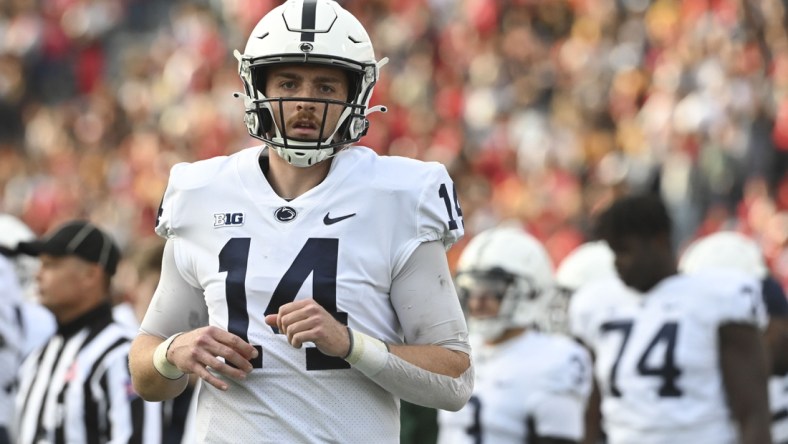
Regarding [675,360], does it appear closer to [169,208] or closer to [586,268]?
[586,268]

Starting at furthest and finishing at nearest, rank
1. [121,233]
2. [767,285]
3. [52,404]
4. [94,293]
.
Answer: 1. [121,233]
2. [767,285]
3. [94,293]
4. [52,404]

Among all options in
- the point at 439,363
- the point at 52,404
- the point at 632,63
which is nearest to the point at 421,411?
the point at 52,404

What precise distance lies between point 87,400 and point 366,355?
2.42 m

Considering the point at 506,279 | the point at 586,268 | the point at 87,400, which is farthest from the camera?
the point at 586,268

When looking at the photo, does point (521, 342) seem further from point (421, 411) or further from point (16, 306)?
point (16, 306)

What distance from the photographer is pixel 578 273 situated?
8.48 metres

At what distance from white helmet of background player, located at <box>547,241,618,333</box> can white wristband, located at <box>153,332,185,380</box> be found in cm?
494

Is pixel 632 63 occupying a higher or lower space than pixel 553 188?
higher

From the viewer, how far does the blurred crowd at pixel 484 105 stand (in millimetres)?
11875

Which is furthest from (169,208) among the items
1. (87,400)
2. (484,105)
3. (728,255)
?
(484,105)

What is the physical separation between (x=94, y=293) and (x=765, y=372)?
2584mm

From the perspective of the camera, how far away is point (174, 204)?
3514 mm

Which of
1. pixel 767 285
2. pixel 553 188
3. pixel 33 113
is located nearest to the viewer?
pixel 767 285

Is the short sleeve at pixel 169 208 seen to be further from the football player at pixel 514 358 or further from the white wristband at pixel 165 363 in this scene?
the football player at pixel 514 358
